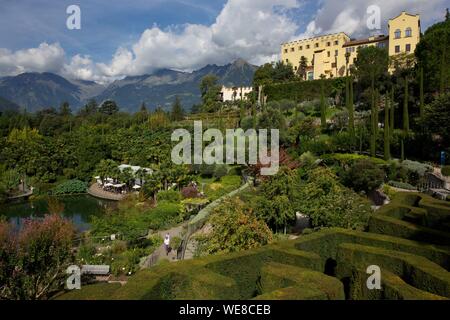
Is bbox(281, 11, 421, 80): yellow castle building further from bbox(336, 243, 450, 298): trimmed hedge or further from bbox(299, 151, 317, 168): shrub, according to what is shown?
bbox(336, 243, 450, 298): trimmed hedge

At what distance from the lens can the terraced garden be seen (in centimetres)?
821

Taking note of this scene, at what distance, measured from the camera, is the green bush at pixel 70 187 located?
43.3m

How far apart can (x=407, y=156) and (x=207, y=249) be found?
87.7 ft

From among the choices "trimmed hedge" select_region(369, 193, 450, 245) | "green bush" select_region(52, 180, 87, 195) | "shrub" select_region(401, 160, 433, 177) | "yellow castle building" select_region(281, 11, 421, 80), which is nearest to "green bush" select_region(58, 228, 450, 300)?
"trimmed hedge" select_region(369, 193, 450, 245)

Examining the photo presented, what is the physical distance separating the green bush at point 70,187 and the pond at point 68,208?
127 centimetres

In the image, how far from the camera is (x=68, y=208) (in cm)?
3809

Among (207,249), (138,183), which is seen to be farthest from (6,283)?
(138,183)

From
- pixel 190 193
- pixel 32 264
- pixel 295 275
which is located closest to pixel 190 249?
pixel 32 264

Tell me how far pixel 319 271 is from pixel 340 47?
65.6 meters

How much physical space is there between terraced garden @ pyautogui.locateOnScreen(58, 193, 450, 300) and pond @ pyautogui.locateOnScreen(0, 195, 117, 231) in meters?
25.1

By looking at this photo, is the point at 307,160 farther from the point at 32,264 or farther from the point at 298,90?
the point at 298,90

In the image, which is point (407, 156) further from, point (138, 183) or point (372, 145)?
point (138, 183)

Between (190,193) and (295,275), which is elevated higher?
(295,275)

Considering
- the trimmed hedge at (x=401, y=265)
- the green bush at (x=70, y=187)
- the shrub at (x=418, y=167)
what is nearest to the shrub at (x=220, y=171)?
the shrub at (x=418, y=167)
